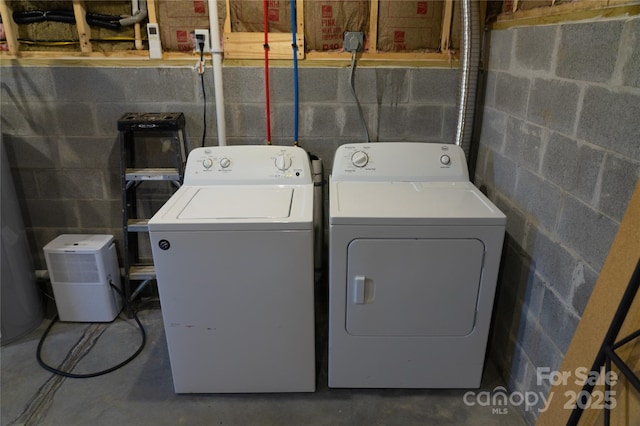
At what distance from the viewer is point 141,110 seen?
7.64ft

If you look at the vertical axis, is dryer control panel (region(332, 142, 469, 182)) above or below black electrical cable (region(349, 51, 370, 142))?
below

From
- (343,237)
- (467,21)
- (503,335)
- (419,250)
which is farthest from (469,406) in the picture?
(467,21)

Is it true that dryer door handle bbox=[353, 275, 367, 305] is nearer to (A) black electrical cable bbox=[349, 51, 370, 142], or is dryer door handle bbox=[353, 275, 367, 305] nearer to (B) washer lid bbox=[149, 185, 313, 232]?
(B) washer lid bbox=[149, 185, 313, 232]

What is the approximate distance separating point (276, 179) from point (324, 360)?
35.5 inches

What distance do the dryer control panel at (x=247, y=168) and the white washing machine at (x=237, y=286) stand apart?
0.05m

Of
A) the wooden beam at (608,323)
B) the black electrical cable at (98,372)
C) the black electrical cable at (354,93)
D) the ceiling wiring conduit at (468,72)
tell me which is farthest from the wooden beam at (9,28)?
the wooden beam at (608,323)

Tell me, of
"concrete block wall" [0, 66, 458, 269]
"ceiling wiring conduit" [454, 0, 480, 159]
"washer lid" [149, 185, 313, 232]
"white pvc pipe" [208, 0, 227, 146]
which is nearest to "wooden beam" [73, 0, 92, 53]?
"concrete block wall" [0, 66, 458, 269]

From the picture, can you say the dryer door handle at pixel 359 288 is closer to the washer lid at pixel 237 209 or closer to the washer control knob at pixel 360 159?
the washer lid at pixel 237 209

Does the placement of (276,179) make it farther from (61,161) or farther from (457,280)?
(61,161)

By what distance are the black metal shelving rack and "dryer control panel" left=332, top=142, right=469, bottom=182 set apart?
856mm

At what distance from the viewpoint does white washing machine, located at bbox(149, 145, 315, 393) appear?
5.36ft

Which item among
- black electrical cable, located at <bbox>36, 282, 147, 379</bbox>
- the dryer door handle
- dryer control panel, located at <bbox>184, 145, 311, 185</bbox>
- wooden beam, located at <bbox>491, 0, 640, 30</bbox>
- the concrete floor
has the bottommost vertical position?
the concrete floor

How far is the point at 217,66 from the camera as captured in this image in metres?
2.17

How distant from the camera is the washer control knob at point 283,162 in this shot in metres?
2.06
